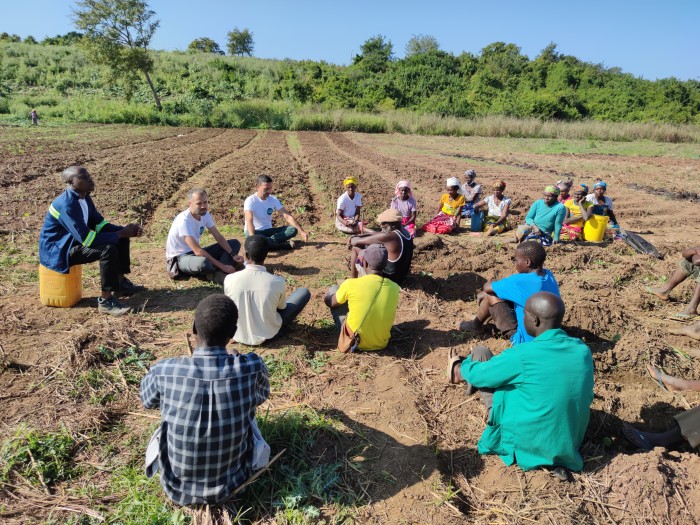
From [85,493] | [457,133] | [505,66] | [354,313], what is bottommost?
[85,493]

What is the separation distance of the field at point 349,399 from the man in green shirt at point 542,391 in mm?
223

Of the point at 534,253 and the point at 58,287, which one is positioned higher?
the point at 534,253

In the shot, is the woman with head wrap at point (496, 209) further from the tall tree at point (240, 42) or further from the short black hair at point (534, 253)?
the tall tree at point (240, 42)

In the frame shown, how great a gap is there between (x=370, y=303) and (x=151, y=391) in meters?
2.07

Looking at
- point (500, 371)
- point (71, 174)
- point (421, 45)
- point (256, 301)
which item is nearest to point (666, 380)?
point (500, 371)

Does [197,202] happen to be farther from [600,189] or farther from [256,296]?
[600,189]

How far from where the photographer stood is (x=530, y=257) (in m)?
4.02

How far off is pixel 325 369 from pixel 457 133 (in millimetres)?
27957

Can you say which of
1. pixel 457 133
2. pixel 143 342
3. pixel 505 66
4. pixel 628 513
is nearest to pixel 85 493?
pixel 143 342

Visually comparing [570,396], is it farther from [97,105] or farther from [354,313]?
[97,105]

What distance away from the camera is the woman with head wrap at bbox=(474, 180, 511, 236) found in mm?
8664

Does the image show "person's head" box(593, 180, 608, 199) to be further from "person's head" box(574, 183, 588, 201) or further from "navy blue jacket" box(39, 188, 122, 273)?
"navy blue jacket" box(39, 188, 122, 273)

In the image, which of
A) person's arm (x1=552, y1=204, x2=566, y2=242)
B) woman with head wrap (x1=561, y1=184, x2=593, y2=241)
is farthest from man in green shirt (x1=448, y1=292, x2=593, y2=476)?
woman with head wrap (x1=561, y1=184, x2=593, y2=241)

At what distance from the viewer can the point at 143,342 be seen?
4.43 m
